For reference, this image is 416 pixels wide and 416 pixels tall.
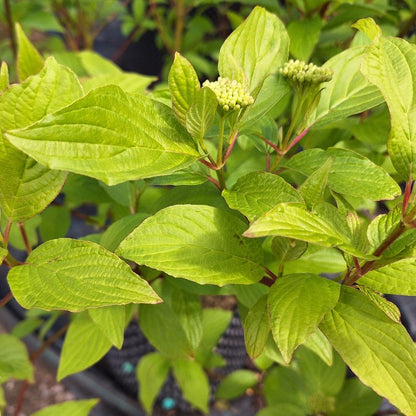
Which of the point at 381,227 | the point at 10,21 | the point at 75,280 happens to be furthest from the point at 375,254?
the point at 10,21

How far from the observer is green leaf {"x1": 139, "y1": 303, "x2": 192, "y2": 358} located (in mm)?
545

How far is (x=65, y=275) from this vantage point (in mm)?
362

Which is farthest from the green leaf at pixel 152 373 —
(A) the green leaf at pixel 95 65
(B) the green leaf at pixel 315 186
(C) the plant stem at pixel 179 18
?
(C) the plant stem at pixel 179 18

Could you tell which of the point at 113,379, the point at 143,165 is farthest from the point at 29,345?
the point at 143,165

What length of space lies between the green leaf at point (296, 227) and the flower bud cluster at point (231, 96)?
93 millimetres

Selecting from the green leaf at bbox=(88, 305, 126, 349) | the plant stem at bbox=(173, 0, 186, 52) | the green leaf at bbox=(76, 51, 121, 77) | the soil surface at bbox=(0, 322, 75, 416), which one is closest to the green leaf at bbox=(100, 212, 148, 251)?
the green leaf at bbox=(88, 305, 126, 349)

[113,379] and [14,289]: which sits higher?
[14,289]

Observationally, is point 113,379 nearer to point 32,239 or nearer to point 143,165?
point 32,239

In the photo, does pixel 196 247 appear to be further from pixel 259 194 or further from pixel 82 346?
pixel 82 346

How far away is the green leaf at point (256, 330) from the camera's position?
0.41m

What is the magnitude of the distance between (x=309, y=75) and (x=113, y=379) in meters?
1.10

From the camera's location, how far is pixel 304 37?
2.18 ft

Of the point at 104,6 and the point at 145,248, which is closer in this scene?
the point at 145,248

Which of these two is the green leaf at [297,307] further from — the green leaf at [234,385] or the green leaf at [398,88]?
the green leaf at [234,385]
